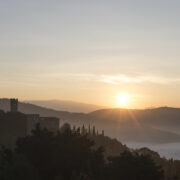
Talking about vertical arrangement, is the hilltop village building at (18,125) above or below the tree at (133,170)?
above

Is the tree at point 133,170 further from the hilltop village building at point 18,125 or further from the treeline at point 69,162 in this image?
the hilltop village building at point 18,125

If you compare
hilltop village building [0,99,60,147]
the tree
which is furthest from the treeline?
hilltop village building [0,99,60,147]

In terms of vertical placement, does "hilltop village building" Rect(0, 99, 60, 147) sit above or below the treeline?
above

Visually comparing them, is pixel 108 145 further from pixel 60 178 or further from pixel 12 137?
pixel 60 178

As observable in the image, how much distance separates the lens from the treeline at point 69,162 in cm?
2745

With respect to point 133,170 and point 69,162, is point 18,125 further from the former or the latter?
point 133,170

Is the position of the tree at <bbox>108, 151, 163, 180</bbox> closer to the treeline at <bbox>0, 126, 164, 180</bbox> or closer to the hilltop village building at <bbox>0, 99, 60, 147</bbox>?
the treeline at <bbox>0, 126, 164, 180</bbox>

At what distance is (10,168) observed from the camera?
25078 millimetres

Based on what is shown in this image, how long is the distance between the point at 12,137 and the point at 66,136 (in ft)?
85.4

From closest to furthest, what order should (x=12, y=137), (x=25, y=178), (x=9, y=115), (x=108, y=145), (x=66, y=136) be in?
(x=25, y=178), (x=66, y=136), (x=12, y=137), (x=9, y=115), (x=108, y=145)

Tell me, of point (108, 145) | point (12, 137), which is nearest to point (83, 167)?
point (12, 137)

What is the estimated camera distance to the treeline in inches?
1081

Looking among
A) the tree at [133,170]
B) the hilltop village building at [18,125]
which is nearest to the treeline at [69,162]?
the tree at [133,170]

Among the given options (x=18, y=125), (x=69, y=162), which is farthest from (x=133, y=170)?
(x=18, y=125)
